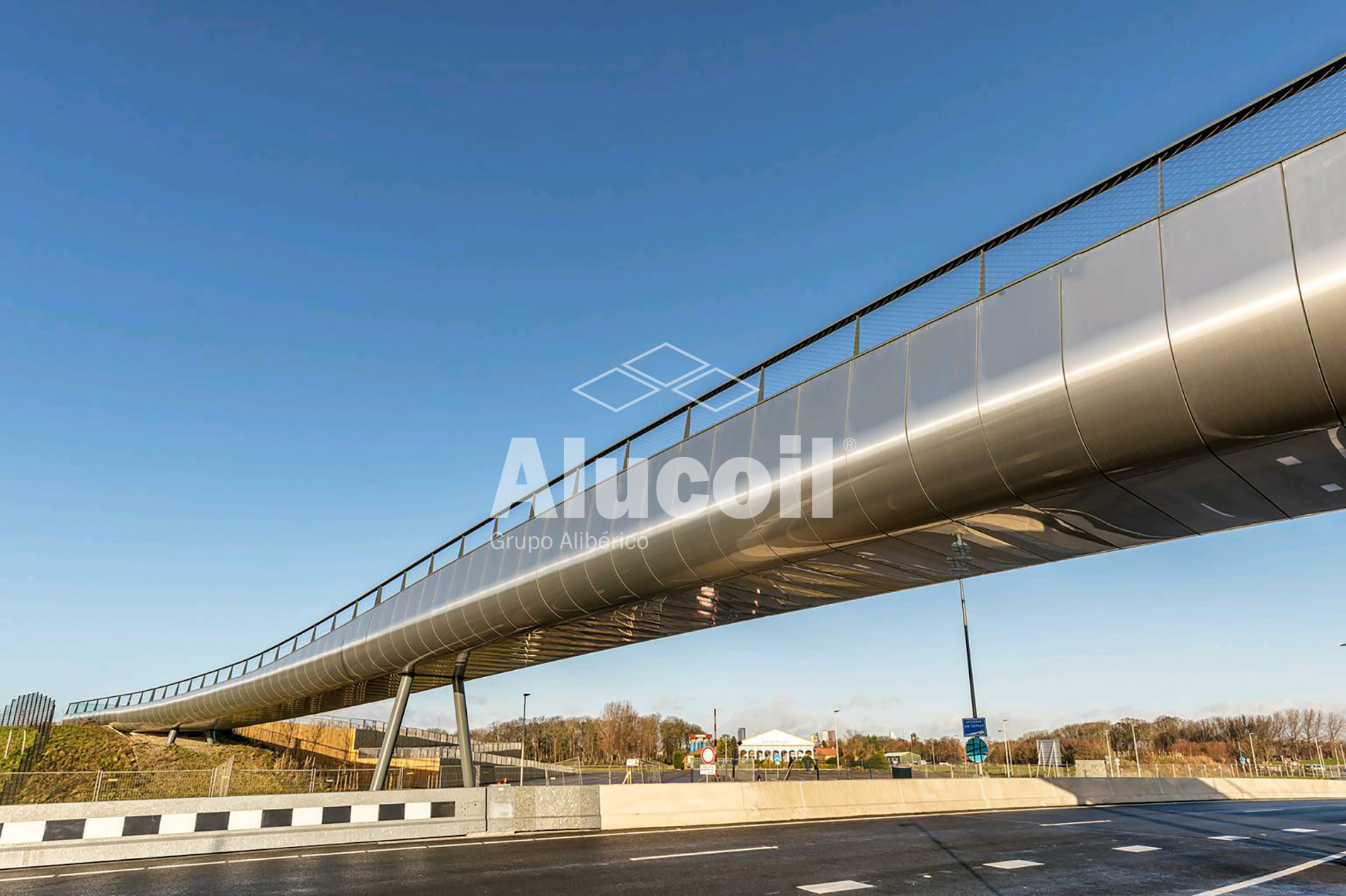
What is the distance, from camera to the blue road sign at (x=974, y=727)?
31.6m

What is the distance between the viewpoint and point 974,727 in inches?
1248

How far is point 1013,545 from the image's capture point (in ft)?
42.5

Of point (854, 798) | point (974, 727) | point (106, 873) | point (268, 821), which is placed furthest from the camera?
point (974, 727)

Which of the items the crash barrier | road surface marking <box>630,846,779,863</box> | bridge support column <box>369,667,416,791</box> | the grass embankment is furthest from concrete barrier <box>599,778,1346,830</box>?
the grass embankment

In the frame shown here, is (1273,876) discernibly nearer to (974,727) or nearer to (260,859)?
(260,859)

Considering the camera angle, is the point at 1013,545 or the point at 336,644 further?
the point at 336,644

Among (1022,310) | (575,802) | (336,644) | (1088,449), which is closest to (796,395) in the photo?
(1022,310)

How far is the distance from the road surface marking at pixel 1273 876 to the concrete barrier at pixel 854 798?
1128cm

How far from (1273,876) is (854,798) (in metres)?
12.8

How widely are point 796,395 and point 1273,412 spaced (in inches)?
266

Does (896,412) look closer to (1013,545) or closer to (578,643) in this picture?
(1013,545)

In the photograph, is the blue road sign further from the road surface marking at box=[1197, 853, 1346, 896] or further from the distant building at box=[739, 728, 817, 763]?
the distant building at box=[739, 728, 817, 763]

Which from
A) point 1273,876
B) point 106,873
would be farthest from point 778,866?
point 106,873

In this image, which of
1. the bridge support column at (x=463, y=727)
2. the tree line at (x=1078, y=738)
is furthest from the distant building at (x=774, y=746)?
the bridge support column at (x=463, y=727)
